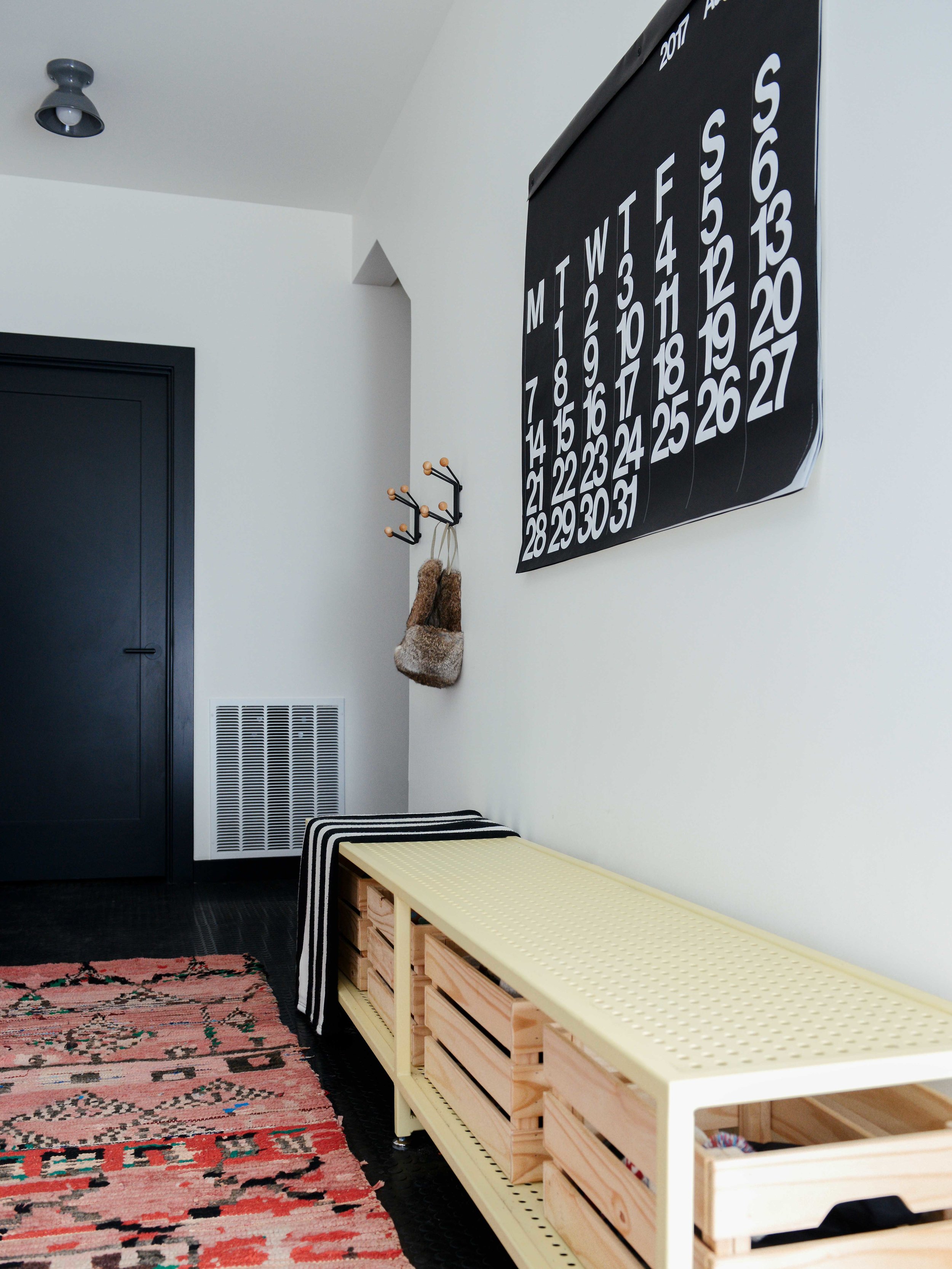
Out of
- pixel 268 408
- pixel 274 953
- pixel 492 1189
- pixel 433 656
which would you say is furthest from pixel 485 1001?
pixel 268 408

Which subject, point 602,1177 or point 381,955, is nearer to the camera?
point 602,1177

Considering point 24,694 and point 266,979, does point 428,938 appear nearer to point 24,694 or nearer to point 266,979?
point 266,979

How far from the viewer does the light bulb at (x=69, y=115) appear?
317 cm

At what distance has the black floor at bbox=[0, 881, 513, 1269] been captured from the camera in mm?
1391

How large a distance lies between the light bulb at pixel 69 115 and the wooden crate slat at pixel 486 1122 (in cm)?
298

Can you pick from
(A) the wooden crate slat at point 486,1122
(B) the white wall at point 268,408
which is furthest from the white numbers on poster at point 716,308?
(B) the white wall at point 268,408

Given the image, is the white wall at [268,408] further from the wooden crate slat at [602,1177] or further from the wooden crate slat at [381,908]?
the wooden crate slat at [602,1177]

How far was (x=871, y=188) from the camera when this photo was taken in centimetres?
117

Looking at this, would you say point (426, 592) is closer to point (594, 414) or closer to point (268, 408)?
point (594, 414)

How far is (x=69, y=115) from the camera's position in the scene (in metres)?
3.19

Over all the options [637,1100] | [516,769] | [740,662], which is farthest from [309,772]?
[637,1100]

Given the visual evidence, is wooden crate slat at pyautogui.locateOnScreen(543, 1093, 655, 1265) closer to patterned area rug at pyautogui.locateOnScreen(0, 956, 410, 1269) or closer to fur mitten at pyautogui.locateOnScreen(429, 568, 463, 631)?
patterned area rug at pyautogui.locateOnScreen(0, 956, 410, 1269)

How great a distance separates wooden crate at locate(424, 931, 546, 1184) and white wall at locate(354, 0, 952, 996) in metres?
0.37

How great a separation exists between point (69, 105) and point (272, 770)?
2343mm
